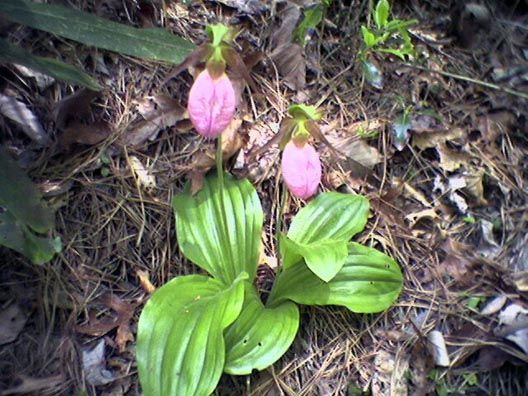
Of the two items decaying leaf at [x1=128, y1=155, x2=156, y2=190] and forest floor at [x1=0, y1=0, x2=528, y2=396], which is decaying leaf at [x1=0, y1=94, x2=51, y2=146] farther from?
decaying leaf at [x1=128, y1=155, x2=156, y2=190]

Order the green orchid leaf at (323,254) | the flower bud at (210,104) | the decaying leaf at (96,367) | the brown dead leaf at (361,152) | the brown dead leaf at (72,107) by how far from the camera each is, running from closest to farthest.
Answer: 1. the flower bud at (210,104)
2. the green orchid leaf at (323,254)
3. the decaying leaf at (96,367)
4. the brown dead leaf at (72,107)
5. the brown dead leaf at (361,152)

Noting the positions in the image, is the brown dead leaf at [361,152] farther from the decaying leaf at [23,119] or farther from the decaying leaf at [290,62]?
the decaying leaf at [23,119]

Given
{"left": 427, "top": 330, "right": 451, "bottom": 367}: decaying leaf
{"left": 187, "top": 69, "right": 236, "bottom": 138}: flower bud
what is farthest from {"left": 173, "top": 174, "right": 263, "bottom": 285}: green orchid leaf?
{"left": 427, "top": 330, "right": 451, "bottom": 367}: decaying leaf

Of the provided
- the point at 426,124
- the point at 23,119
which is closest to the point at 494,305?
the point at 426,124

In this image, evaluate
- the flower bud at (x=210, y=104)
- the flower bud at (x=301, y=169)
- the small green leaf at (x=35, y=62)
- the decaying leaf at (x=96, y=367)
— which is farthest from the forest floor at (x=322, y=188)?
the flower bud at (x=301, y=169)

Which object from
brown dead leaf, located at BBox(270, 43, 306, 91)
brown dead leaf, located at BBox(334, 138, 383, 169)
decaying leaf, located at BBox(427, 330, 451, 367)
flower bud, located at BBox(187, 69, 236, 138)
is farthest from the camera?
brown dead leaf, located at BBox(270, 43, 306, 91)

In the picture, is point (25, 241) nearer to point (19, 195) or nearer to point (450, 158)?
point (19, 195)

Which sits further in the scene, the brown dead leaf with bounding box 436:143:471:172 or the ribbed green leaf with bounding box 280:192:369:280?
the brown dead leaf with bounding box 436:143:471:172

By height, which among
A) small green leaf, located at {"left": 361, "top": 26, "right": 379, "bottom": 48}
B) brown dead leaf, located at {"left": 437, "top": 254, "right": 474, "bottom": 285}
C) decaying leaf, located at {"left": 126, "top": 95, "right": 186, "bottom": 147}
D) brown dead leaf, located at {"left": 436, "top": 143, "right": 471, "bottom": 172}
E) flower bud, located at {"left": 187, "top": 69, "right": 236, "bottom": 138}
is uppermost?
flower bud, located at {"left": 187, "top": 69, "right": 236, "bottom": 138}
